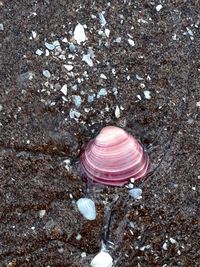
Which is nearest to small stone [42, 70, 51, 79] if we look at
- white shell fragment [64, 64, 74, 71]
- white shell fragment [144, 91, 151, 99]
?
white shell fragment [64, 64, 74, 71]

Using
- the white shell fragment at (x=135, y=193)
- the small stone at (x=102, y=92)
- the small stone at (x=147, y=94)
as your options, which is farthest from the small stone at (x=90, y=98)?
the white shell fragment at (x=135, y=193)

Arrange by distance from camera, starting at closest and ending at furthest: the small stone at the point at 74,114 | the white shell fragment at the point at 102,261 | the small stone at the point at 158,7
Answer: the white shell fragment at the point at 102,261 < the small stone at the point at 74,114 < the small stone at the point at 158,7

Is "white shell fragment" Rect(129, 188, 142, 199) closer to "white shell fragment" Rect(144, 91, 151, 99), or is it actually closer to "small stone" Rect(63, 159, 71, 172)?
"small stone" Rect(63, 159, 71, 172)

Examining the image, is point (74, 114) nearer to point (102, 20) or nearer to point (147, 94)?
point (147, 94)

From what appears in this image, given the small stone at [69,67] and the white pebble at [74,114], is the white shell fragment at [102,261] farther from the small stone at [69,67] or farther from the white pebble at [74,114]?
the small stone at [69,67]

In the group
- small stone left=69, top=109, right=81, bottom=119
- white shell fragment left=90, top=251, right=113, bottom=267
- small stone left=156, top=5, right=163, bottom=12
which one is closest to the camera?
white shell fragment left=90, top=251, right=113, bottom=267

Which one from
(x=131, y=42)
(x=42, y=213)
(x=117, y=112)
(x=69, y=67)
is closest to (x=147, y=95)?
(x=117, y=112)

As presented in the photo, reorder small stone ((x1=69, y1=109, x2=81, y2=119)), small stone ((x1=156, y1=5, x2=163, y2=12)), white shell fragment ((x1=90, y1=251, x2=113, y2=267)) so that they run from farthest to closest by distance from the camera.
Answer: small stone ((x1=156, y1=5, x2=163, y2=12)) < small stone ((x1=69, y1=109, x2=81, y2=119)) < white shell fragment ((x1=90, y1=251, x2=113, y2=267))
